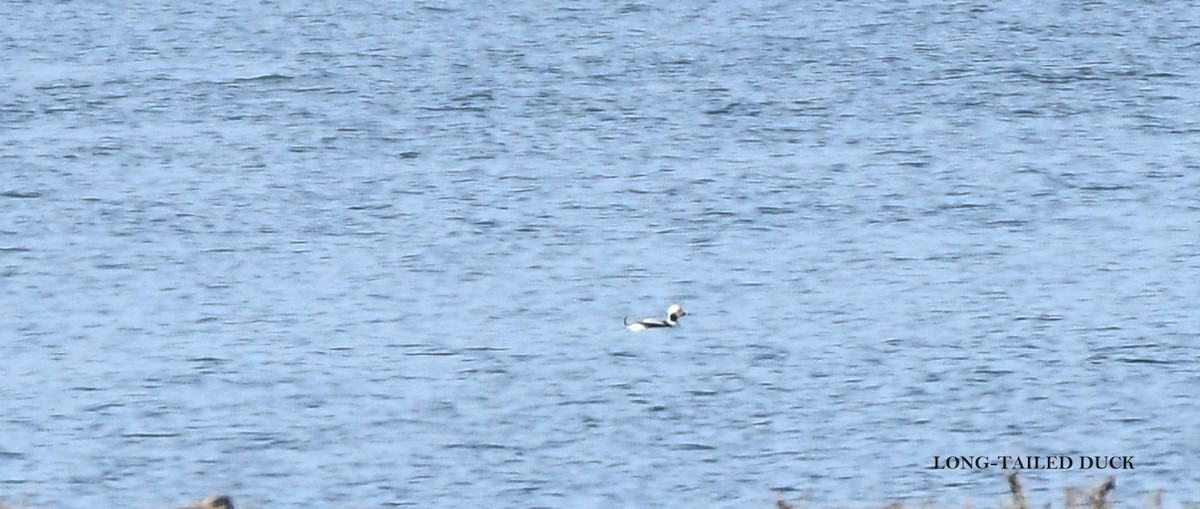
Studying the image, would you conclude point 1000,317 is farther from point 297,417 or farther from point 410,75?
point 410,75

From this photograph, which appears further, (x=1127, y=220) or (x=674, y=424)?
(x=1127, y=220)

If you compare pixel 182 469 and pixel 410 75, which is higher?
pixel 182 469

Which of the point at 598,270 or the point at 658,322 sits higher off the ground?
the point at 658,322

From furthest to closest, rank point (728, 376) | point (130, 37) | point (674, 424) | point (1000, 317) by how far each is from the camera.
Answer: point (130, 37) → point (1000, 317) → point (728, 376) → point (674, 424)

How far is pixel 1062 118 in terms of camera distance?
1405 inches

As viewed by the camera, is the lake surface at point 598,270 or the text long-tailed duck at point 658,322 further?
the text long-tailed duck at point 658,322

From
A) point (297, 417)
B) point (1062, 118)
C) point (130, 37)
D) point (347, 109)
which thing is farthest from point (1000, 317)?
point (130, 37)

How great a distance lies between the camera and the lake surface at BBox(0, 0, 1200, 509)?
1794 centimetres

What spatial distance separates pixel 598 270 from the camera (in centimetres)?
2481

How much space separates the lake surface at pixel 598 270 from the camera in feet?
58.9

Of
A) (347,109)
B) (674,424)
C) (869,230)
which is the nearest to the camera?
(674,424)

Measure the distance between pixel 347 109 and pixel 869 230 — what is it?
13665 mm

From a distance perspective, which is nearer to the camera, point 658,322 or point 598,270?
point 658,322

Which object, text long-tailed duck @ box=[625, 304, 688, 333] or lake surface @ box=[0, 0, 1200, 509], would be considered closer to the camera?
lake surface @ box=[0, 0, 1200, 509]
